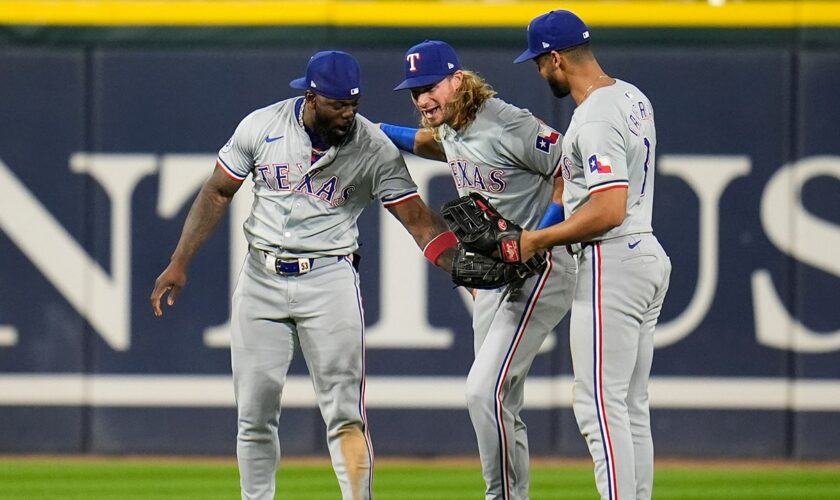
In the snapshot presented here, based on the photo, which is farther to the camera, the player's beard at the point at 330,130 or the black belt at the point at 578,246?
the player's beard at the point at 330,130

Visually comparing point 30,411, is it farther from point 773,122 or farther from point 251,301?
point 773,122

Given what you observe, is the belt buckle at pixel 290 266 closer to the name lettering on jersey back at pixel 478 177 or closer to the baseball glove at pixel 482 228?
the baseball glove at pixel 482 228

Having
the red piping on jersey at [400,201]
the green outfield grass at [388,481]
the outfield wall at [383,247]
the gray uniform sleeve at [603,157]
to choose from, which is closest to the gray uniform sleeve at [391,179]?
the red piping on jersey at [400,201]

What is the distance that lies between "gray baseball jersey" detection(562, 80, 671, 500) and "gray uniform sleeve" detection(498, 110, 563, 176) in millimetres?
315

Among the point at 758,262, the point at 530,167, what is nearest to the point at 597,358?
the point at 530,167

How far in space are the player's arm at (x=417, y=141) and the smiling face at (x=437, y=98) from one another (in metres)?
0.36

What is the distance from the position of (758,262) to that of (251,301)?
3.37 metres

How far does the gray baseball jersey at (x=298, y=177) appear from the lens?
177 inches

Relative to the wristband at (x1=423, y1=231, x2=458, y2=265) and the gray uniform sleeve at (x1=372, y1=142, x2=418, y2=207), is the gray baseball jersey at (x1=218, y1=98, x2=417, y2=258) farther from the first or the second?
the wristband at (x1=423, y1=231, x2=458, y2=265)

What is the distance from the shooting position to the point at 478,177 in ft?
15.0

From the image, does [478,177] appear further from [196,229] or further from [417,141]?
[196,229]

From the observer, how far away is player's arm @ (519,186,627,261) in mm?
3930

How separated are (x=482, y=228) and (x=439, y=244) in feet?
1.22

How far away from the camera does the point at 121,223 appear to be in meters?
6.88
